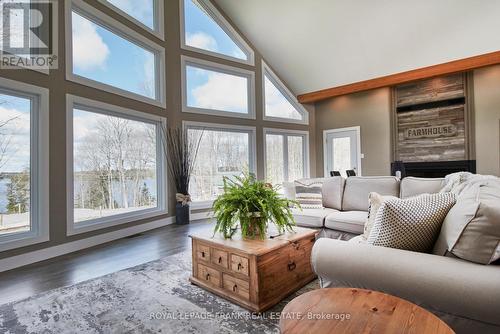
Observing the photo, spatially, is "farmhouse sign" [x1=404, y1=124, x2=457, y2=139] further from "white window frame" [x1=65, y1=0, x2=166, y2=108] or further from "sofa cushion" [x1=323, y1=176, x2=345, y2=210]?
"white window frame" [x1=65, y1=0, x2=166, y2=108]

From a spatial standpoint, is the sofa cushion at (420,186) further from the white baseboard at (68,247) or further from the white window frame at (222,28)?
the white window frame at (222,28)

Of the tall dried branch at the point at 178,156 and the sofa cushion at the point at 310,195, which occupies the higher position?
the tall dried branch at the point at 178,156

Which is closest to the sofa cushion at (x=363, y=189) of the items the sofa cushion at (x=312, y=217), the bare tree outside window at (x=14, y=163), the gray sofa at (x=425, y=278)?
the sofa cushion at (x=312, y=217)

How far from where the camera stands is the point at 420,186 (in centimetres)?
297

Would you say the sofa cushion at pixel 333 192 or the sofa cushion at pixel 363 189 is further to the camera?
the sofa cushion at pixel 333 192

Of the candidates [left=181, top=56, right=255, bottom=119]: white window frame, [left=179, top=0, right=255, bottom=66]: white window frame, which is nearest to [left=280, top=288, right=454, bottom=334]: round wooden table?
[left=181, top=56, right=255, bottom=119]: white window frame

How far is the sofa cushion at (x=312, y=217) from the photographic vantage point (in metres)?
3.26

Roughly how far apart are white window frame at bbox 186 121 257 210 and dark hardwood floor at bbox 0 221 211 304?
4.39 ft

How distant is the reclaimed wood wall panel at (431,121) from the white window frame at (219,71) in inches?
132

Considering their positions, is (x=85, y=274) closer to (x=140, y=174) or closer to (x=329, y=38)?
(x=140, y=174)

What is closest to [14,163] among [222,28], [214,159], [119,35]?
[119,35]

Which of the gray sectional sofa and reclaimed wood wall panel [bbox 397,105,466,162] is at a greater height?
reclaimed wood wall panel [bbox 397,105,466,162]

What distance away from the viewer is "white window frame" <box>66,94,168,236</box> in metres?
3.41

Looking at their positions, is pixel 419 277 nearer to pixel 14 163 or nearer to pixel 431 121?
pixel 14 163
